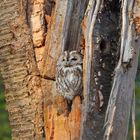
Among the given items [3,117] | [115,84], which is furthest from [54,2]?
[3,117]

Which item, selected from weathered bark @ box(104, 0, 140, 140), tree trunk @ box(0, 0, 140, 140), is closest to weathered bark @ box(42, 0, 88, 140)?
tree trunk @ box(0, 0, 140, 140)

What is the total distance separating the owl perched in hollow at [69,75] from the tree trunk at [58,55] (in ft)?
0.08

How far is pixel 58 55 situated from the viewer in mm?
2061

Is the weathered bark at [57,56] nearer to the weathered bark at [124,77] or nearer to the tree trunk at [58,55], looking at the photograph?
the tree trunk at [58,55]

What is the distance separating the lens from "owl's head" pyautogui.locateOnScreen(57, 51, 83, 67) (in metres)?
1.98

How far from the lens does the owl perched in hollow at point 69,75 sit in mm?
1989

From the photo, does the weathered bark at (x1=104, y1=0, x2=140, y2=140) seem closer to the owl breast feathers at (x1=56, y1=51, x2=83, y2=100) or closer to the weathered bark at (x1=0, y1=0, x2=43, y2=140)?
the owl breast feathers at (x1=56, y1=51, x2=83, y2=100)

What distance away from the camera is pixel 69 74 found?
2.06 meters

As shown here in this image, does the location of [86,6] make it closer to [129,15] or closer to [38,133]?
[129,15]

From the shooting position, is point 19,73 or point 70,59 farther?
point 19,73

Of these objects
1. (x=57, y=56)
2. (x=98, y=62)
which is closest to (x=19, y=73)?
(x=57, y=56)

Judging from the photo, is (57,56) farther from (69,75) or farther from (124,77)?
(124,77)

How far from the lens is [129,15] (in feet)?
6.61

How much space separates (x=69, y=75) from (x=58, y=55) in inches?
2.8
